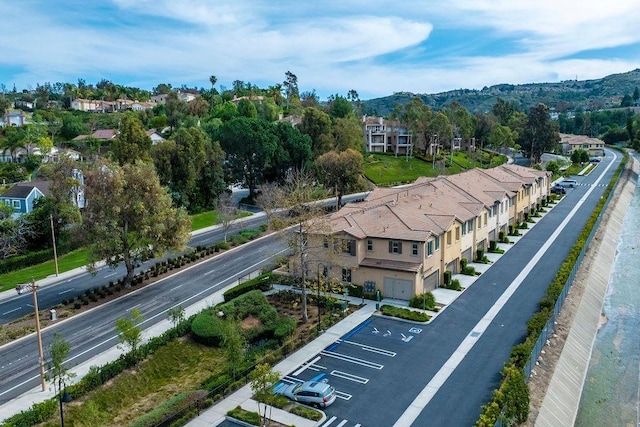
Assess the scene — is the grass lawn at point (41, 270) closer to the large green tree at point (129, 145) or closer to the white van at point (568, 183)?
the large green tree at point (129, 145)

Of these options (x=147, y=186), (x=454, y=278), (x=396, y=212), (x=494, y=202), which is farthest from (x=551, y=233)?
(x=147, y=186)

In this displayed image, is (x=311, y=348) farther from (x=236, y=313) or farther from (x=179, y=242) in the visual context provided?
(x=179, y=242)

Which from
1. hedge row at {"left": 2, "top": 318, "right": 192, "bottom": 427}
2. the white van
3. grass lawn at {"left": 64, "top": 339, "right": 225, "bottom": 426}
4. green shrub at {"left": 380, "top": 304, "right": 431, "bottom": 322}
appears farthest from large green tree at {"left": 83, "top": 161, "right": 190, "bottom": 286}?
the white van

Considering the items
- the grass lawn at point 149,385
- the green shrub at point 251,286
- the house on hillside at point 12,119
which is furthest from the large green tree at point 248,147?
the house on hillside at point 12,119

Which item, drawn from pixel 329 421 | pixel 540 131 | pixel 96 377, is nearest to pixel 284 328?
pixel 329 421

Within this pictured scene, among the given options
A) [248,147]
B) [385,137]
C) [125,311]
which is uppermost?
[385,137]

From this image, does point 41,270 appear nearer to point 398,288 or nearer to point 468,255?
point 398,288
